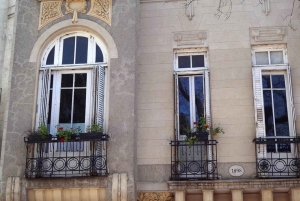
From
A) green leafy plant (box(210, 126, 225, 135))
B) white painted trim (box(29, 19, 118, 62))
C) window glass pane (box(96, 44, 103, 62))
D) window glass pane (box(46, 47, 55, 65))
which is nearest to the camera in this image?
green leafy plant (box(210, 126, 225, 135))

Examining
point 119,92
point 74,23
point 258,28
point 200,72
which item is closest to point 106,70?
point 119,92

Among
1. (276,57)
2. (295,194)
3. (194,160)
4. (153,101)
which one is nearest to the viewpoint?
(295,194)

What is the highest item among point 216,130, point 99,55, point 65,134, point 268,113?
point 99,55

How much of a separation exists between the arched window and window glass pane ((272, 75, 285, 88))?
163 inches

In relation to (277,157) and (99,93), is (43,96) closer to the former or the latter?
(99,93)

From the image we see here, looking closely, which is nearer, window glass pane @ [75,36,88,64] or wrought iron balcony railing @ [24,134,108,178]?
wrought iron balcony railing @ [24,134,108,178]

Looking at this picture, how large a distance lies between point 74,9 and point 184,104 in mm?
3637

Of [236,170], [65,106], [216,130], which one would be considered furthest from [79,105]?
[236,170]

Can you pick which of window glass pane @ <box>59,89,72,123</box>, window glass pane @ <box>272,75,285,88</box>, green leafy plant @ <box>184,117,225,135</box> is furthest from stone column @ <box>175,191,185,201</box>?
window glass pane @ <box>272,75,285,88</box>

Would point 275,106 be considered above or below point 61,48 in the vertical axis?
below

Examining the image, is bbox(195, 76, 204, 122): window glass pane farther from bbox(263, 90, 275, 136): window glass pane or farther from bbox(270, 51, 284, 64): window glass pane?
bbox(270, 51, 284, 64): window glass pane

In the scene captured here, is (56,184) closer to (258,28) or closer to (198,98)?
(198,98)

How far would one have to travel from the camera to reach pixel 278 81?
11.4 meters

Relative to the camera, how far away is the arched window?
11.1 m
